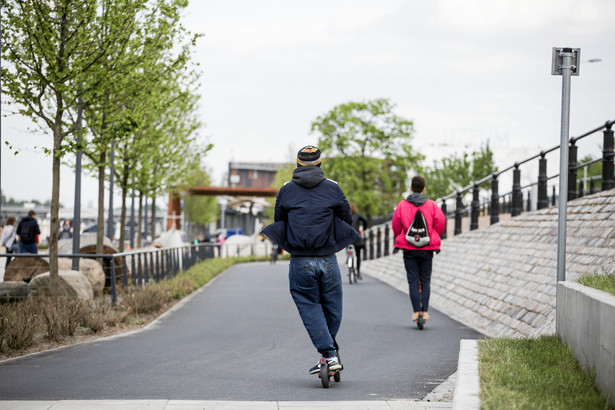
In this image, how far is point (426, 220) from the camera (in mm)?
11086

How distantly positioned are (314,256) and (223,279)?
1711 centimetres

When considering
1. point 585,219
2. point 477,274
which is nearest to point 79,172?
point 477,274

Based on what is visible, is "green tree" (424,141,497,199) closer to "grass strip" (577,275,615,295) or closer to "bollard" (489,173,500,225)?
"bollard" (489,173,500,225)

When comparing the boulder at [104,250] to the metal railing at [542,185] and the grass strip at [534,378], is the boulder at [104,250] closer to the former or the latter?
the metal railing at [542,185]

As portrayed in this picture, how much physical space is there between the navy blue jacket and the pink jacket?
14.0 ft

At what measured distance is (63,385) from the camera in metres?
6.80


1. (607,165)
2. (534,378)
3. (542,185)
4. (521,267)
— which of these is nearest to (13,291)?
(521,267)

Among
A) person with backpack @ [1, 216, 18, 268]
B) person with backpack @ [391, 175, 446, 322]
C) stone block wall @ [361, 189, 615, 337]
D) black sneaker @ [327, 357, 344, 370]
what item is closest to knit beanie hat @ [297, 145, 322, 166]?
black sneaker @ [327, 357, 344, 370]

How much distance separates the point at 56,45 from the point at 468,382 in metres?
8.39

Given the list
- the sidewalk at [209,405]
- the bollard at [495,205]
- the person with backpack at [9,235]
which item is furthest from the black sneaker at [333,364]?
the person with backpack at [9,235]

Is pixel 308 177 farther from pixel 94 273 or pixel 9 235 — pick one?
pixel 9 235

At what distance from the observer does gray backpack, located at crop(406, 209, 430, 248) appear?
429 inches

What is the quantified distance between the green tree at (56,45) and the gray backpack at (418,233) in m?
4.48

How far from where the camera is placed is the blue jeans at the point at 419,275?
35.9 feet
